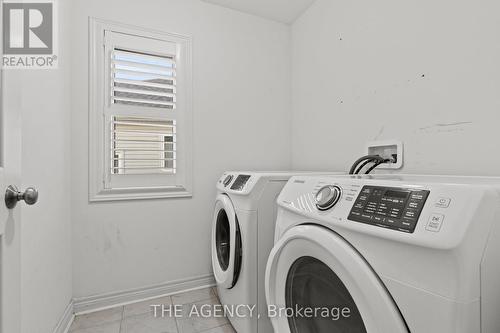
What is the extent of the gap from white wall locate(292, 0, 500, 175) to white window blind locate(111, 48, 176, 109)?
3.61 ft

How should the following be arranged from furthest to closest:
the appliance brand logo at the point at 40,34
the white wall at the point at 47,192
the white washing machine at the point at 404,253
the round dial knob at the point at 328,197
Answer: the appliance brand logo at the point at 40,34 < the white wall at the point at 47,192 < the round dial knob at the point at 328,197 < the white washing machine at the point at 404,253

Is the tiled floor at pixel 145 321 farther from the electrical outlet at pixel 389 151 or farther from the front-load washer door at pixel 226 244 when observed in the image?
the electrical outlet at pixel 389 151

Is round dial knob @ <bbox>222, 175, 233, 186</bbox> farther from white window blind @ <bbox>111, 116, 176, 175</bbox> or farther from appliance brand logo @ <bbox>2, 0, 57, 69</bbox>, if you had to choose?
appliance brand logo @ <bbox>2, 0, 57, 69</bbox>

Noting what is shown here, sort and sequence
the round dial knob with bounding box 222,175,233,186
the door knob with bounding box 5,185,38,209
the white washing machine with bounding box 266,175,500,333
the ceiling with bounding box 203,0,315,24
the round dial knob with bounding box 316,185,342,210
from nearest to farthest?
the white washing machine with bounding box 266,175,500,333
the door knob with bounding box 5,185,38,209
the round dial knob with bounding box 316,185,342,210
the round dial knob with bounding box 222,175,233,186
the ceiling with bounding box 203,0,315,24

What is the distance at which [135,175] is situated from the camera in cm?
172

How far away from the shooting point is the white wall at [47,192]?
99 centimetres

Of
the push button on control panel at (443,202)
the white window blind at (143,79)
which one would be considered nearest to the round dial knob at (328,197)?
the push button on control panel at (443,202)

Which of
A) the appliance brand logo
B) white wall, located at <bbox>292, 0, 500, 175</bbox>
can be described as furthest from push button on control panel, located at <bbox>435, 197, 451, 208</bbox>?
the appliance brand logo

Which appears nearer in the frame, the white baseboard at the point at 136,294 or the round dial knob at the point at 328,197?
the round dial knob at the point at 328,197

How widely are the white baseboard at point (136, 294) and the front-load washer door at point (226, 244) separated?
429mm

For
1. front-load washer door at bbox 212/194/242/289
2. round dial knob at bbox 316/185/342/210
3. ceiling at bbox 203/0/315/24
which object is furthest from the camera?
ceiling at bbox 203/0/315/24

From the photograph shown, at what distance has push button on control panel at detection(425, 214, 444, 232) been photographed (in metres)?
0.47

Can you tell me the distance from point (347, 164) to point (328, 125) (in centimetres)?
34

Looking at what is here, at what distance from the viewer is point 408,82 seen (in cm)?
127
